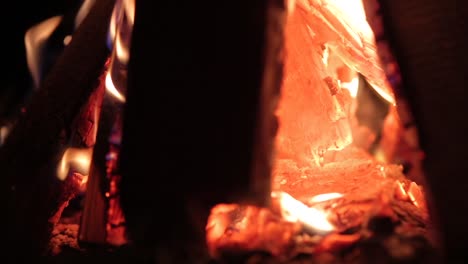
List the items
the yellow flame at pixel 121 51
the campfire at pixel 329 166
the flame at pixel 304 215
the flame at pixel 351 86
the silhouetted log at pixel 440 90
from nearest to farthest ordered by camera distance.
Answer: the silhouetted log at pixel 440 90
the campfire at pixel 329 166
the flame at pixel 304 215
the yellow flame at pixel 121 51
the flame at pixel 351 86

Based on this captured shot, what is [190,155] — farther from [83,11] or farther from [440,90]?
[83,11]

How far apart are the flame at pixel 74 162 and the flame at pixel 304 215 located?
91 cm

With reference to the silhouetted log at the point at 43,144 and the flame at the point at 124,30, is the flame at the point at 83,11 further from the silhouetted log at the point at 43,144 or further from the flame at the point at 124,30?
the flame at the point at 124,30

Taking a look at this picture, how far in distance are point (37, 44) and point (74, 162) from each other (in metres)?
0.82

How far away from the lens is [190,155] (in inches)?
54.2

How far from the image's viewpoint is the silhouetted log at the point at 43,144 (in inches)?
65.5

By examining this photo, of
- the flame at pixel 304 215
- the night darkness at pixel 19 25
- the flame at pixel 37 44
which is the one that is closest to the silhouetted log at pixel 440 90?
the flame at pixel 304 215

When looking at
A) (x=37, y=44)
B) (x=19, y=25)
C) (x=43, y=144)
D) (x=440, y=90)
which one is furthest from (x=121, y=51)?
(x=19, y=25)

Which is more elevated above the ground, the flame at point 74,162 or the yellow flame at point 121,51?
the yellow flame at point 121,51

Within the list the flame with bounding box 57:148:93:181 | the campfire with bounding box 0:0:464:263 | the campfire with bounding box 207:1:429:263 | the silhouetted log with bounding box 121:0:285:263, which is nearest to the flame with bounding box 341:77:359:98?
the campfire with bounding box 207:1:429:263

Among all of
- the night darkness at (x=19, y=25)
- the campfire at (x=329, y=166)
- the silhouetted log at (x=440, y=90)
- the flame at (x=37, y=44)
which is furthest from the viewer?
the night darkness at (x=19, y=25)

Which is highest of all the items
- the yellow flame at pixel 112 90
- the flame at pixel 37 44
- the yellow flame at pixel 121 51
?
the flame at pixel 37 44

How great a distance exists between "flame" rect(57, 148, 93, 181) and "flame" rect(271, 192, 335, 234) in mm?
907

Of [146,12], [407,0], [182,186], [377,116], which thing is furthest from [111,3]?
[377,116]
